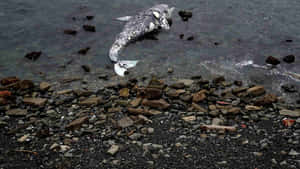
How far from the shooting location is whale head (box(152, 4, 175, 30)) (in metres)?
9.97

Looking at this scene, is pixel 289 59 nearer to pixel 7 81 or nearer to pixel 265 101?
pixel 265 101

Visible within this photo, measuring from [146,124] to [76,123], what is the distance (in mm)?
1273

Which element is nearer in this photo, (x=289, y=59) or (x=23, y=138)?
(x=23, y=138)

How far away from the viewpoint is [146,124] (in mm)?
5453

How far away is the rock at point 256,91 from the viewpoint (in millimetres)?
6594

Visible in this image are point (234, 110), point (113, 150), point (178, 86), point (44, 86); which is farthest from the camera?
point (44, 86)

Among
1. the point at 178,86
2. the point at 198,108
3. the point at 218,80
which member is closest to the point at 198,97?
the point at 198,108

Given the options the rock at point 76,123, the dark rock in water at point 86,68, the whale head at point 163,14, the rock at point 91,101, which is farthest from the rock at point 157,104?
the whale head at point 163,14

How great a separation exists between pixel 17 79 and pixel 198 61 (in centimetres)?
469

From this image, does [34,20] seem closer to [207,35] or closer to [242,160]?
[207,35]

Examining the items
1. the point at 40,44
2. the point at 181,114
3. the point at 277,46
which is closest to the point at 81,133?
the point at 181,114

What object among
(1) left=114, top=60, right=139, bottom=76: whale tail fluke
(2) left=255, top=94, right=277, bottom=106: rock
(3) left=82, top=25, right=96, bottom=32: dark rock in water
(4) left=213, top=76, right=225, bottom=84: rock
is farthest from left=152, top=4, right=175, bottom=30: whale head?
(2) left=255, top=94, right=277, bottom=106: rock

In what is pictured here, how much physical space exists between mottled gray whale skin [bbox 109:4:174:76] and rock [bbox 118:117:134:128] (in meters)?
2.58

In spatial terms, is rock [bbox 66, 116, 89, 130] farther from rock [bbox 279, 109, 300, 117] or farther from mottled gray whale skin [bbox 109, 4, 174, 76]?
rock [bbox 279, 109, 300, 117]
